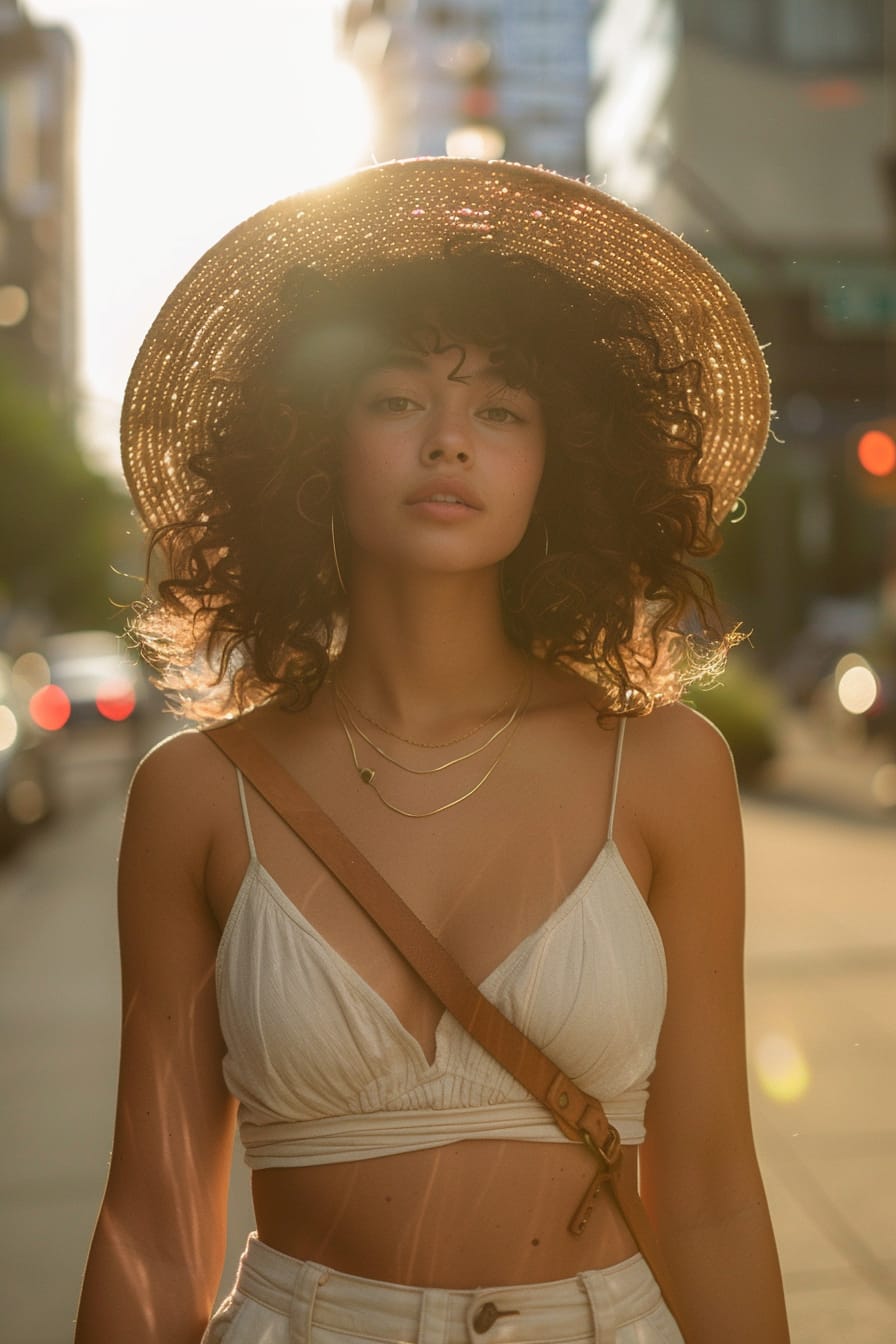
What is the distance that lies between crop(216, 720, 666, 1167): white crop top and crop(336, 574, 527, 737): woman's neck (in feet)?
1.26

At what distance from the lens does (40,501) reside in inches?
1903

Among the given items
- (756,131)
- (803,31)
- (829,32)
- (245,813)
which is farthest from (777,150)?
(245,813)

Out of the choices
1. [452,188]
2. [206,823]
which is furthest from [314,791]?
[452,188]

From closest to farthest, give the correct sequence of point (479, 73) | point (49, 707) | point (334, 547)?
point (334, 547) < point (479, 73) < point (49, 707)

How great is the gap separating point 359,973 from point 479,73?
48.6 feet

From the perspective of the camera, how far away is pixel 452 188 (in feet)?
7.84

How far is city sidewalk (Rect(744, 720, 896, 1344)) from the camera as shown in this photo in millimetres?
4641

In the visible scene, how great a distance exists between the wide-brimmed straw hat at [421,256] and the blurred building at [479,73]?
1.13 feet

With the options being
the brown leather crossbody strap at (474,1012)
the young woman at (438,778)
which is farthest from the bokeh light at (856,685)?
the brown leather crossbody strap at (474,1012)

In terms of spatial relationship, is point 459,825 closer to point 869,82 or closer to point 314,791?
point 314,791

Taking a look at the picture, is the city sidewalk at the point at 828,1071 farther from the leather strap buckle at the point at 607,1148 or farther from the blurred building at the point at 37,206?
the blurred building at the point at 37,206

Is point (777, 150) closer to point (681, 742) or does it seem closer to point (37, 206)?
point (37, 206)

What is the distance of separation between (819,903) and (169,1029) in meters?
8.88

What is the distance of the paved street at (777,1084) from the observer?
472 centimetres
